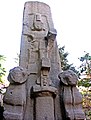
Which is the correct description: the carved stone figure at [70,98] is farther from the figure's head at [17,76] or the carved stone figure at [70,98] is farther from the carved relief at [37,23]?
the carved relief at [37,23]

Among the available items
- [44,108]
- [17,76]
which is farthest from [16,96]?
[44,108]

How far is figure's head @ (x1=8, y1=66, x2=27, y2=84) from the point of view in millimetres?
5668

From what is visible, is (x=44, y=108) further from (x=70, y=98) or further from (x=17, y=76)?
(x=17, y=76)

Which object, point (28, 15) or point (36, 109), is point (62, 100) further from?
point (28, 15)

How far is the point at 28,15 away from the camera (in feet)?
25.3

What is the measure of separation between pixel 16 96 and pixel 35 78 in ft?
3.09

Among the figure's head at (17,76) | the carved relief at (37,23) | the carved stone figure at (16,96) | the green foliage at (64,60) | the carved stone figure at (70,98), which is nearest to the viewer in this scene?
the carved stone figure at (16,96)

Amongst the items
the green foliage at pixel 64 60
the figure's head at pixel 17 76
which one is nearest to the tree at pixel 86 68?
the green foliage at pixel 64 60

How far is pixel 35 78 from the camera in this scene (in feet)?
20.4

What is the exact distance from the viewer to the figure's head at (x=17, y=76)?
5668 mm

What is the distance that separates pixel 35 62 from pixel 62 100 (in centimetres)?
144

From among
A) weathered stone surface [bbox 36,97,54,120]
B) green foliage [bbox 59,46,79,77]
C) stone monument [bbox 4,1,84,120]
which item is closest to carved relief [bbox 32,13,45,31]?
stone monument [bbox 4,1,84,120]

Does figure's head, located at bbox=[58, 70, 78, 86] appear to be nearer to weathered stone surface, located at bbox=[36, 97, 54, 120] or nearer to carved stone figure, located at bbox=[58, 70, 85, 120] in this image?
carved stone figure, located at bbox=[58, 70, 85, 120]

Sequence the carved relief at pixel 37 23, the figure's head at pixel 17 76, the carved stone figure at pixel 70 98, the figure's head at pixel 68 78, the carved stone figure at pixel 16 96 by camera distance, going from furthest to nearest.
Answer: the carved relief at pixel 37 23 → the figure's head at pixel 68 78 → the figure's head at pixel 17 76 → the carved stone figure at pixel 70 98 → the carved stone figure at pixel 16 96
